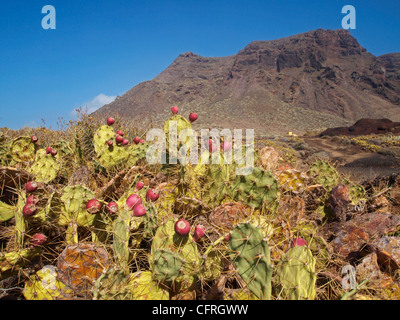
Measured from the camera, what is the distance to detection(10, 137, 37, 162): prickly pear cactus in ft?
12.0

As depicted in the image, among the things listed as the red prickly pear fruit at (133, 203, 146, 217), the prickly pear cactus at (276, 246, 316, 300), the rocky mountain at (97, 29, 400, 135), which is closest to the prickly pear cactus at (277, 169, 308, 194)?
the prickly pear cactus at (276, 246, 316, 300)

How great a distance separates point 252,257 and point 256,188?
995mm

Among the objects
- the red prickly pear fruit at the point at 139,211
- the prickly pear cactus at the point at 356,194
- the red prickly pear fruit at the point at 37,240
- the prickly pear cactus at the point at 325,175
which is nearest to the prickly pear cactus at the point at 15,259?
the red prickly pear fruit at the point at 37,240

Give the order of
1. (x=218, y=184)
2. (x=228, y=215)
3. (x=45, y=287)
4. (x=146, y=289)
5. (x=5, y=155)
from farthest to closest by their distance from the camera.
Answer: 1. (x=5, y=155)
2. (x=218, y=184)
3. (x=228, y=215)
4. (x=45, y=287)
5. (x=146, y=289)

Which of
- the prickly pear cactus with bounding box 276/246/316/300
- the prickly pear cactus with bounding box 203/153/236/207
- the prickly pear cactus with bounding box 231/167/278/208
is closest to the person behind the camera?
the prickly pear cactus with bounding box 276/246/316/300

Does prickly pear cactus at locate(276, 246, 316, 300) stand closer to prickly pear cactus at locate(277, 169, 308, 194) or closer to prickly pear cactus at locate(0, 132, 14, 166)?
prickly pear cactus at locate(277, 169, 308, 194)

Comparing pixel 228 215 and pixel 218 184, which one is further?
pixel 218 184

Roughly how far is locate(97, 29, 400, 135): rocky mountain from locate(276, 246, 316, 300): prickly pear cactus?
4416 centimetres

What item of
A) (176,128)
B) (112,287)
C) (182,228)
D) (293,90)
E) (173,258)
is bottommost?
(112,287)

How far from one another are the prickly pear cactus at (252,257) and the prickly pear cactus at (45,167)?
2.54 metres

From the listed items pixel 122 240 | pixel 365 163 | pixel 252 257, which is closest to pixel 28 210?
pixel 122 240

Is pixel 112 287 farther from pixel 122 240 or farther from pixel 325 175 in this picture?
pixel 325 175

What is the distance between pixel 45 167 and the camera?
3.17m
